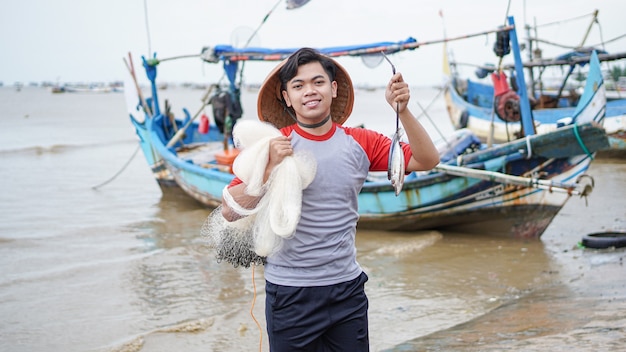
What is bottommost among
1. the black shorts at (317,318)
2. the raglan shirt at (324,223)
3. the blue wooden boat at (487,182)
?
the blue wooden boat at (487,182)

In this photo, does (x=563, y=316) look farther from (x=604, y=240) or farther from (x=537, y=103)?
(x=537, y=103)

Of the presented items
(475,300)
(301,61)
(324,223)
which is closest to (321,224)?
(324,223)

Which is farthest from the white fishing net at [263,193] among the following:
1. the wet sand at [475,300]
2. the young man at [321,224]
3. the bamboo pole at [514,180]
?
the bamboo pole at [514,180]

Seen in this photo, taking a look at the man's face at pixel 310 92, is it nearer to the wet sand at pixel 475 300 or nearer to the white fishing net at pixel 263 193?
the white fishing net at pixel 263 193

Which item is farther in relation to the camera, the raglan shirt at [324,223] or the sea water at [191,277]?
the sea water at [191,277]

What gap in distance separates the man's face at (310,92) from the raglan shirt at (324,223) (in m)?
0.08

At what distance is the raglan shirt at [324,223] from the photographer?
2.05m

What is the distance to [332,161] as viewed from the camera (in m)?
2.07

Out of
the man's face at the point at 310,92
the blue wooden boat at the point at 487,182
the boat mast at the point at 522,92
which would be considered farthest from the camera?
the boat mast at the point at 522,92

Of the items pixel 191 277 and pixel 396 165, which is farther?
pixel 191 277

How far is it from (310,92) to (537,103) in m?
14.0

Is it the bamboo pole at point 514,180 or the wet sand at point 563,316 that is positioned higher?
the bamboo pole at point 514,180

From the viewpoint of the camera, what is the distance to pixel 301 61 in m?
2.10

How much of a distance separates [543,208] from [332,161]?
573cm
